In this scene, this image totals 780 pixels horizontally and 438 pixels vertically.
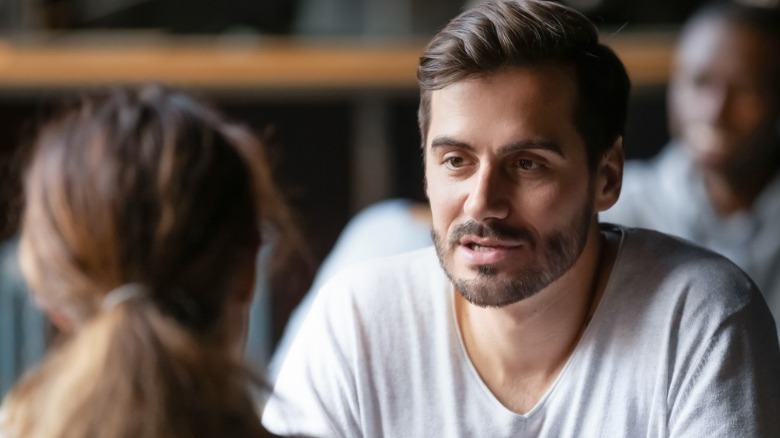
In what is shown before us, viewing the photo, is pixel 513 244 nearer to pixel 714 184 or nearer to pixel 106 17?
pixel 714 184

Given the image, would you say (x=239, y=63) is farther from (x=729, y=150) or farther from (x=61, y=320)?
(x=61, y=320)

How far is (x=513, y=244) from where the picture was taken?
1.06 m

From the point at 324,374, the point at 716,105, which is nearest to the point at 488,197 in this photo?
the point at 324,374

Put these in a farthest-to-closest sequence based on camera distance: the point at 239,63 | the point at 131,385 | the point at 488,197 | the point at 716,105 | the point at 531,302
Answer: the point at 239,63 < the point at 716,105 < the point at 531,302 < the point at 488,197 < the point at 131,385

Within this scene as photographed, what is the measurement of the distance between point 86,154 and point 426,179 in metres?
0.38

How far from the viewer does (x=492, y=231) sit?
1.05 m

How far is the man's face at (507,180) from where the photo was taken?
1051 mm

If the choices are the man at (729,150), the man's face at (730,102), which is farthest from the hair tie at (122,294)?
the man's face at (730,102)

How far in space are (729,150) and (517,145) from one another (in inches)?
49.3

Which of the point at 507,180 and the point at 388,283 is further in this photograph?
the point at 388,283

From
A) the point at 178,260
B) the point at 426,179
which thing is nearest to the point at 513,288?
the point at 426,179

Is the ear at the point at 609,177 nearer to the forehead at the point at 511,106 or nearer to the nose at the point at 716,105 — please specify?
the forehead at the point at 511,106

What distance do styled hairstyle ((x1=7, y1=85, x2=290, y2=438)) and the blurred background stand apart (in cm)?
160

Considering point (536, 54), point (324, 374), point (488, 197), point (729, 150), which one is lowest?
point (729, 150)
